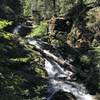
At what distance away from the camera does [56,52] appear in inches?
1623

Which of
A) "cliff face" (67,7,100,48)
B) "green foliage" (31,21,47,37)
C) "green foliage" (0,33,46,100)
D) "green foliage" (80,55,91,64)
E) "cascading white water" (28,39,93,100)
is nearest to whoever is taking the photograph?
"green foliage" (0,33,46,100)

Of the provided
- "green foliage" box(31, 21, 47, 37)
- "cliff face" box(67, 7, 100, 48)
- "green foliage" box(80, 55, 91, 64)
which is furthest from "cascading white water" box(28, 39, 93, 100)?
"green foliage" box(31, 21, 47, 37)

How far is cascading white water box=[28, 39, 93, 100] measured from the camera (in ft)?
95.3

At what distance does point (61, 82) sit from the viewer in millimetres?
31359

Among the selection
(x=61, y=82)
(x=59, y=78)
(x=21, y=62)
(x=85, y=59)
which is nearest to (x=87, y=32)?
(x=85, y=59)

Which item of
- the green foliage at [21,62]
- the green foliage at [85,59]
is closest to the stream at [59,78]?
the green foliage at [21,62]

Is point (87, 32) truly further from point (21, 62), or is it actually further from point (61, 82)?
point (21, 62)

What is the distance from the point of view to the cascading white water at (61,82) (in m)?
29.1

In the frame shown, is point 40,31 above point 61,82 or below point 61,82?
below

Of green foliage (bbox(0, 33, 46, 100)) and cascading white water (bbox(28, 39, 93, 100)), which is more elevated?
green foliage (bbox(0, 33, 46, 100))

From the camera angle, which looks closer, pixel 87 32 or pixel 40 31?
pixel 87 32

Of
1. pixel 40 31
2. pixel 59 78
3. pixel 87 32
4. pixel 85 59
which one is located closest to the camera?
pixel 59 78

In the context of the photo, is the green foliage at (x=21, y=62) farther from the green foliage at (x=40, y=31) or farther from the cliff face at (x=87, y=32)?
the green foliage at (x=40, y=31)

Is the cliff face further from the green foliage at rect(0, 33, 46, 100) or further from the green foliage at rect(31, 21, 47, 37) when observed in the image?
the green foliage at rect(0, 33, 46, 100)
